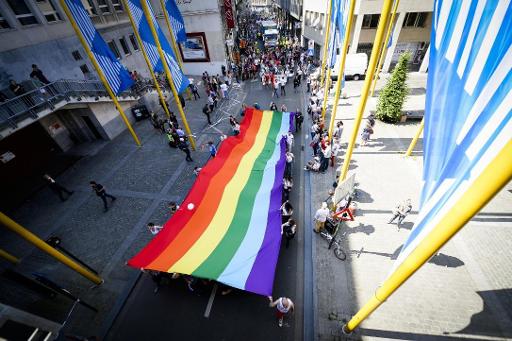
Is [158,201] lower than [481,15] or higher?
lower

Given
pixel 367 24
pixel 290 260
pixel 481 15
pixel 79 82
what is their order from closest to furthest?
pixel 481 15, pixel 290 260, pixel 79 82, pixel 367 24

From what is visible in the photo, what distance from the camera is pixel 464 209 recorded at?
231 cm

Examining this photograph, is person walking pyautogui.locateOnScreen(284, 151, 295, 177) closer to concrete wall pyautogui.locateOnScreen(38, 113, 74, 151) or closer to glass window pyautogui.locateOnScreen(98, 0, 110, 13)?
concrete wall pyautogui.locateOnScreen(38, 113, 74, 151)

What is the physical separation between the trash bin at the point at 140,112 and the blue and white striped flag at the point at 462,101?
18.8 m

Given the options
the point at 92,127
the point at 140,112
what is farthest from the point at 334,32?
the point at 92,127

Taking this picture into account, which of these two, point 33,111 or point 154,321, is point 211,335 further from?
point 33,111

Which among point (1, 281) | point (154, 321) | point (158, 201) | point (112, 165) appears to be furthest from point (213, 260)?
point (112, 165)

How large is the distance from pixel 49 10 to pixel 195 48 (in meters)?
12.9

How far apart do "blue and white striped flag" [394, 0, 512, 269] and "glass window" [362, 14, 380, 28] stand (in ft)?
83.7

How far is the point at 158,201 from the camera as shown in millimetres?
10594

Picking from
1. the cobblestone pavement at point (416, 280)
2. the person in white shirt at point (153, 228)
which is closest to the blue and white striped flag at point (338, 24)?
the cobblestone pavement at point (416, 280)

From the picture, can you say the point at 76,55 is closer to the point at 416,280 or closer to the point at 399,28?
the point at 416,280

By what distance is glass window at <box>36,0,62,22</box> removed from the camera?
546 inches

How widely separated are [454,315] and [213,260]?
22.9 ft
